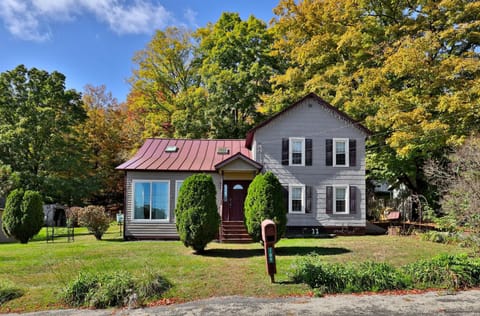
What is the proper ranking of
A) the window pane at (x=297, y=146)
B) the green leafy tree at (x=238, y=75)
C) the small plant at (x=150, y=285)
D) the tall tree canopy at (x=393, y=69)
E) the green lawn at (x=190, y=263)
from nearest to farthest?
A: the small plant at (x=150, y=285) → the green lawn at (x=190, y=263) → the tall tree canopy at (x=393, y=69) → the window pane at (x=297, y=146) → the green leafy tree at (x=238, y=75)

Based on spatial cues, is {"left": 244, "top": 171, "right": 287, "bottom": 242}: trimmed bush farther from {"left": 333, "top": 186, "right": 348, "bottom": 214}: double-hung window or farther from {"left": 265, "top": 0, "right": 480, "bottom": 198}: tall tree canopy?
{"left": 265, "top": 0, "right": 480, "bottom": 198}: tall tree canopy

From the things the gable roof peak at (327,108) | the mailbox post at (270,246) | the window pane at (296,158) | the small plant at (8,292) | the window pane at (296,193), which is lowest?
the small plant at (8,292)

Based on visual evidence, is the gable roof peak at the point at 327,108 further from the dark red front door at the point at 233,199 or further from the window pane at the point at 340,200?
the window pane at the point at 340,200

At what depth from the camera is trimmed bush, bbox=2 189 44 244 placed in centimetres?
1614

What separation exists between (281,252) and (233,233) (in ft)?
13.8

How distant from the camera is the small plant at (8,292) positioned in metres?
7.68

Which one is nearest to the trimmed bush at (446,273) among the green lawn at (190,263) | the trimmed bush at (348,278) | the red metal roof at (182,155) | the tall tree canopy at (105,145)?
the trimmed bush at (348,278)

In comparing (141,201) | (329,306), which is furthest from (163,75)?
(329,306)

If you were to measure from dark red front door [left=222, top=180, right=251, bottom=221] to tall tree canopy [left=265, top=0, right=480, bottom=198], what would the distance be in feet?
23.1

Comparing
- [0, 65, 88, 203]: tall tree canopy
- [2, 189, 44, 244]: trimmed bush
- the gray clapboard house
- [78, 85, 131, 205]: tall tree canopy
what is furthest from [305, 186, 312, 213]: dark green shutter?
[78, 85, 131, 205]: tall tree canopy

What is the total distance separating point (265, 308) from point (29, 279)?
6.02 metres

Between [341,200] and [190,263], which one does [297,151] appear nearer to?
[341,200]

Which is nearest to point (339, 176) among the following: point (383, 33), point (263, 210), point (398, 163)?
point (398, 163)

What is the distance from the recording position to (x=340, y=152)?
17219mm
